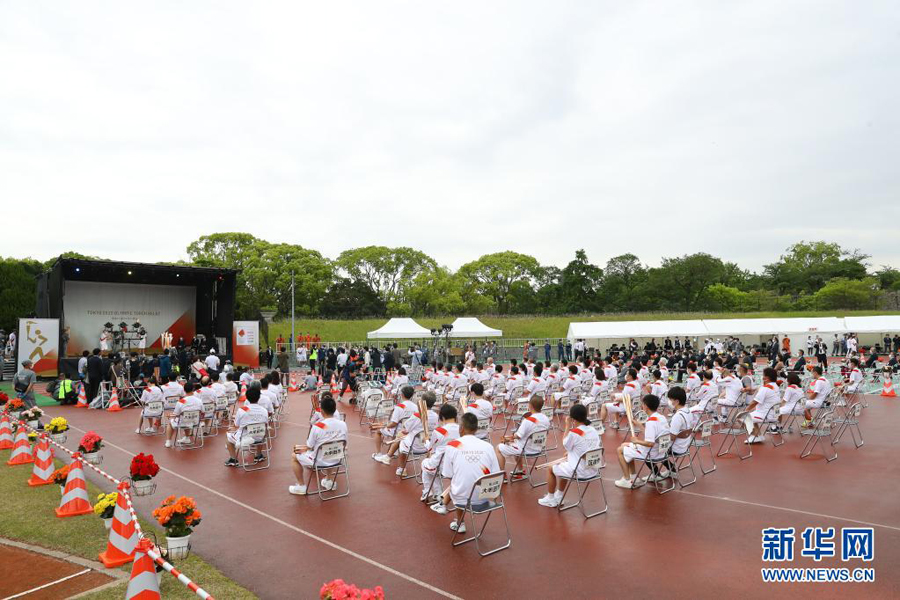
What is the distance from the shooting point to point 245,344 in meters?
25.4

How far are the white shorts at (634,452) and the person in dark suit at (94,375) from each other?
15200 millimetres

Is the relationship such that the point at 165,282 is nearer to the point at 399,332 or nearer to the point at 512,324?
the point at 399,332

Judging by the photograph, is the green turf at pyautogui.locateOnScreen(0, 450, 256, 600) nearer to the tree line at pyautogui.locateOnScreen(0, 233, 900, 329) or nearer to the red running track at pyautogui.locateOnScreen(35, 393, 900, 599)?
the red running track at pyautogui.locateOnScreen(35, 393, 900, 599)

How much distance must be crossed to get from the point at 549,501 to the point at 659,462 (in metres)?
1.54

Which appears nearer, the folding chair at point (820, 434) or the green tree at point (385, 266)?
the folding chair at point (820, 434)

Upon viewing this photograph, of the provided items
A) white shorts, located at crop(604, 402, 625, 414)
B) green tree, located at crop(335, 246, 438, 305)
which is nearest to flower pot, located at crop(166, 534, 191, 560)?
white shorts, located at crop(604, 402, 625, 414)

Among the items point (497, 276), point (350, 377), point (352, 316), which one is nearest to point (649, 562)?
point (350, 377)

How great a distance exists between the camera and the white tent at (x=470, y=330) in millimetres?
27953

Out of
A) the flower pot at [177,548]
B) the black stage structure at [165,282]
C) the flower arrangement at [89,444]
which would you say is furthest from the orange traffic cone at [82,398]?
the flower pot at [177,548]

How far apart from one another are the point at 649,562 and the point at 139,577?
4.15 metres

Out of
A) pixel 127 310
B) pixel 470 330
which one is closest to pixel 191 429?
pixel 127 310

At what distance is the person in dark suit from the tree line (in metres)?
26.8

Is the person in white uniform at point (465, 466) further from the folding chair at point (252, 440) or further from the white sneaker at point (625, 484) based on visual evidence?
the folding chair at point (252, 440)

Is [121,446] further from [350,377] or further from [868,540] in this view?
[868,540]
